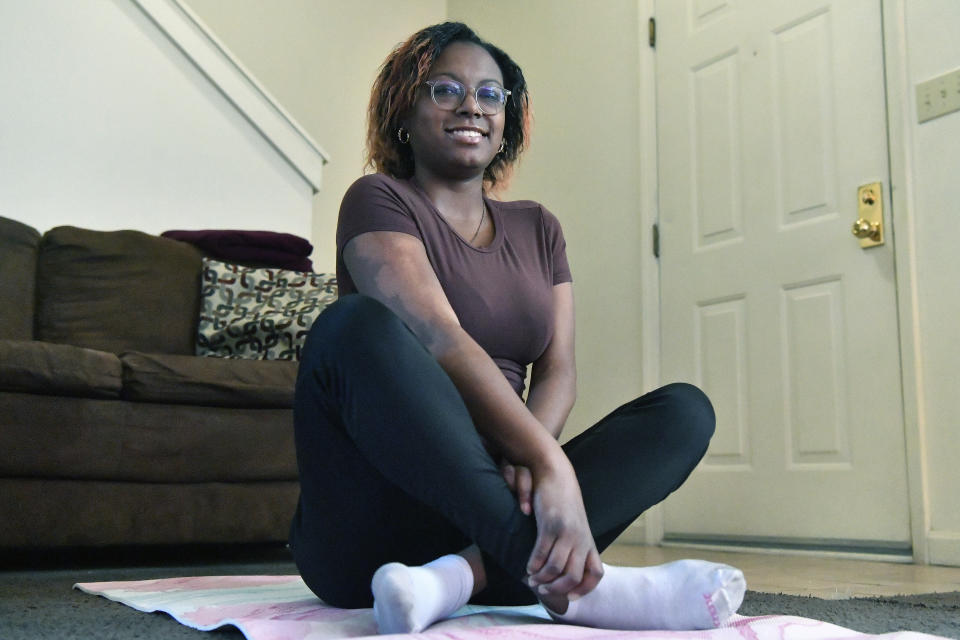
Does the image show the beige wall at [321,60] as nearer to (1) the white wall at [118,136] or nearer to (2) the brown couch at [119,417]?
(1) the white wall at [118,136]

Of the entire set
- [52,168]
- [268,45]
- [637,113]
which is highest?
[268,45]

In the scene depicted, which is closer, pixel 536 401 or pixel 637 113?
pixel 536 401

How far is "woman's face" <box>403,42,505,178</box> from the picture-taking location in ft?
4.25

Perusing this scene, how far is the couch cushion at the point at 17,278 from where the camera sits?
2.60 metres

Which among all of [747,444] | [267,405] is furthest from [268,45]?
[747,444]

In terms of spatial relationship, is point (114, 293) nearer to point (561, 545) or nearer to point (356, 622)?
point (356, 622)

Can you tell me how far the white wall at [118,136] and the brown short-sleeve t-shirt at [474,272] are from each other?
211 cm

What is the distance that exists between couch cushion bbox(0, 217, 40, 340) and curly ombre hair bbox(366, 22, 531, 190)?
63.0 inches

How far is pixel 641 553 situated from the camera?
283 cm

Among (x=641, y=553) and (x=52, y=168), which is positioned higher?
(x=52, y=168)

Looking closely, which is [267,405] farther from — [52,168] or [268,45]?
[268,45]

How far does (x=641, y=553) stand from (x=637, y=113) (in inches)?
60.5

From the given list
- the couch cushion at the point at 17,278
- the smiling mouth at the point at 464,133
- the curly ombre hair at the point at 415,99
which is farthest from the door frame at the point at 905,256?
the couch cushion at the point at 17,278

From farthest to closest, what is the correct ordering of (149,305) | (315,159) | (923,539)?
(315,159)
(149,305)
(923,539)
